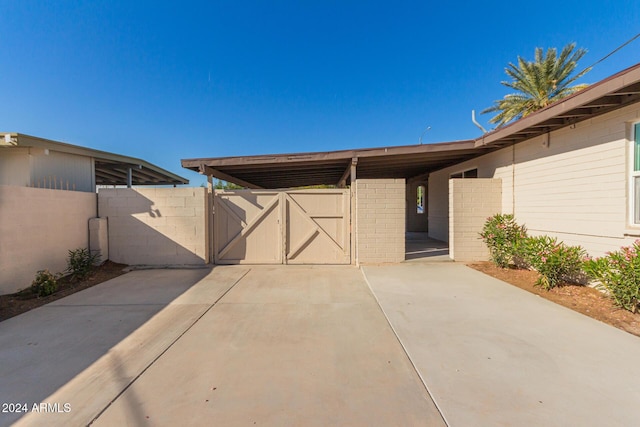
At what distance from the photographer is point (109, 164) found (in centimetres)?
860

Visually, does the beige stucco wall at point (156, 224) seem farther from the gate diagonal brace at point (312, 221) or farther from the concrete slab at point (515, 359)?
the concrete slab at point (515, 359)

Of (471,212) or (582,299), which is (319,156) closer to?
(471,212)

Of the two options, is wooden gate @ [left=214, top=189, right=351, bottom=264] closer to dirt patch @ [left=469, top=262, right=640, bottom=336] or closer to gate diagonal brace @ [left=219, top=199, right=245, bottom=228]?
gate diagonal brace @ [left=219, top=199, right=245, bottom=228]

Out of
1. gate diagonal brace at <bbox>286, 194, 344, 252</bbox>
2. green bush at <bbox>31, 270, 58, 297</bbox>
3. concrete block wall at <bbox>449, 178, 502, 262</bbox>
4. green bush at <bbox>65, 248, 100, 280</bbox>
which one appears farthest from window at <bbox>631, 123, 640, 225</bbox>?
green bush at <bbox>65, 248, 100, 280</bbox>

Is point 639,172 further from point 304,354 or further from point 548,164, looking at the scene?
point 304,354

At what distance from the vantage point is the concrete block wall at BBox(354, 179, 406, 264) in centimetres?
664

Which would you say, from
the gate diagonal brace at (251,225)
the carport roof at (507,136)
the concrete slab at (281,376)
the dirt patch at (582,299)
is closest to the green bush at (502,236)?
the dirt patch at (582,299)

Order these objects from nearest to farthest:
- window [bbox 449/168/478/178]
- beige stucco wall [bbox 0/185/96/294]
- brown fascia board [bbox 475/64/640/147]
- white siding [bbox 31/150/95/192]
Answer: brown fascia board [bbox 475/64/640/147] < beige stucco wall [bbox 0/185/96/294] < white siding [bbox 31/150/95/192] < window [bbox 449/168/478/178]

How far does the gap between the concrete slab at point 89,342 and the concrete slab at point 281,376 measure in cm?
24

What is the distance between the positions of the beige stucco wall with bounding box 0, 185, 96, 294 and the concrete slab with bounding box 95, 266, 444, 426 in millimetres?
3886

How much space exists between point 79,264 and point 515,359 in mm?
7691

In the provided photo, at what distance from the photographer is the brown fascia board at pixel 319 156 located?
674 centimetres

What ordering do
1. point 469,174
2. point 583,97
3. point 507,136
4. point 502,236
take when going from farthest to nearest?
point 469,174 → point 502,236 → point 507,136 → point 583,97

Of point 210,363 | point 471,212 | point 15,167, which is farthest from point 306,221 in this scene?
point 15,167
